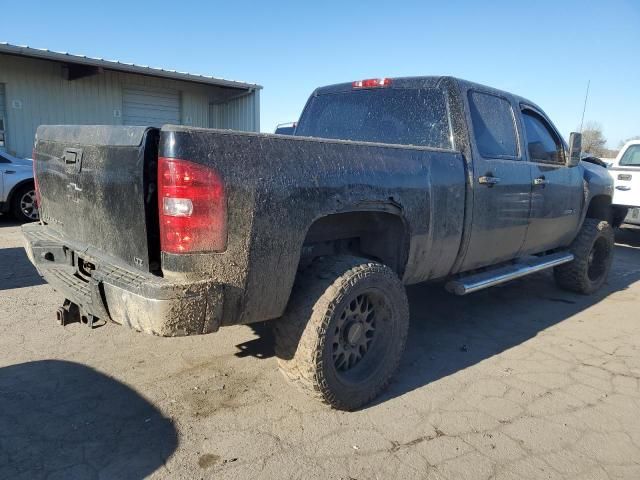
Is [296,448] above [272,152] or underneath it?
underneath

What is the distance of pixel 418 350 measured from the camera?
4.01 meters

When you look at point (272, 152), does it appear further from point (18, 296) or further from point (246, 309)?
point (18, 296)

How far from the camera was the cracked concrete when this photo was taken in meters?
2.50

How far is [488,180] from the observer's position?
3848mm

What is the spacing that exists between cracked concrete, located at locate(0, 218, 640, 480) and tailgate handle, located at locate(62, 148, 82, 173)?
1.36m

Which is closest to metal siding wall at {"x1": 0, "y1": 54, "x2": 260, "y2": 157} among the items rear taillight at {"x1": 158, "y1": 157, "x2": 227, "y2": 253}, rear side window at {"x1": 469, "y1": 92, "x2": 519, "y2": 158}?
rear side window at {"x1": 469, "y1": 92, "x2": 519, "y2": 158}

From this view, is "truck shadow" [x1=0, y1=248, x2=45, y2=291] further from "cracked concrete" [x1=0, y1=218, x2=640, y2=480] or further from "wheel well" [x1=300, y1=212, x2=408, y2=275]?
"wheel well" [x1=300, y1=212, x2=408, y2=275]

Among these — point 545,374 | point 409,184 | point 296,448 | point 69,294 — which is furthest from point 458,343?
point 69,294

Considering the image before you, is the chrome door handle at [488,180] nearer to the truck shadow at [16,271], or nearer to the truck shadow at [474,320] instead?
the truck shadow at [474,320]

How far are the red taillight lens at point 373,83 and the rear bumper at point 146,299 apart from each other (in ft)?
8.72

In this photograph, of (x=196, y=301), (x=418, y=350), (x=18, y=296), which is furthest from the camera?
(x=18, y=296)

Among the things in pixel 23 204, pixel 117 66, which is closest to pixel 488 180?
pixel 23 204

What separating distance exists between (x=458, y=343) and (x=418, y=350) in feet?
1.40

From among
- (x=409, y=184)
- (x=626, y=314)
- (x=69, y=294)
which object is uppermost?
(x=409, y=184)
